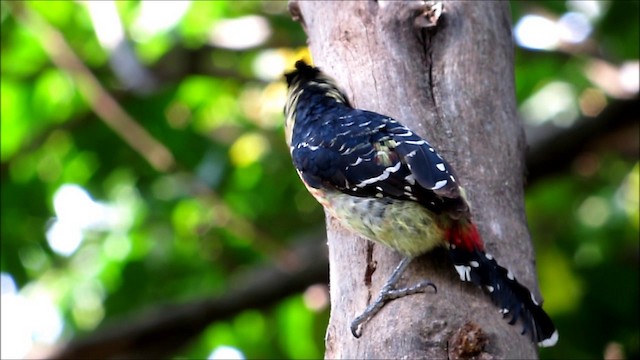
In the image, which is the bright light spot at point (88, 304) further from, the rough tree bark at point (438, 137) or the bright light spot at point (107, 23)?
the rough tree bark at point (438, 137)

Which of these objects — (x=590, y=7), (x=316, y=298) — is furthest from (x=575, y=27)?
(x=316, y=298)

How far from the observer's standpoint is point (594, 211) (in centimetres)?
531

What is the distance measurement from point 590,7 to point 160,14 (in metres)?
2.19

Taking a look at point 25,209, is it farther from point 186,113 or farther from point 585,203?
point 585,203

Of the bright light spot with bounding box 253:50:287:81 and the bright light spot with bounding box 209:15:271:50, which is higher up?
the bright light spot with bounding box 209:15:271:50

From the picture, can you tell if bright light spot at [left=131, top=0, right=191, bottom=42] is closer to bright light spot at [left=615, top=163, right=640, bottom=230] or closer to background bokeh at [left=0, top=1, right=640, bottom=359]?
background bokeh at [left=0, top=1, right=640, bottom=359]

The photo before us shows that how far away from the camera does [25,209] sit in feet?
17.5

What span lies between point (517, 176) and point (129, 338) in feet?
7.64

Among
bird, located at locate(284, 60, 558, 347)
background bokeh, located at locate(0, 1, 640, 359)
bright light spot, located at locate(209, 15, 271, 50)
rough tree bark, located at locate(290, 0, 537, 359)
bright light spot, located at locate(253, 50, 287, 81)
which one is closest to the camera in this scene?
rough tree bark, located at locate(290, 0, 537, 359)

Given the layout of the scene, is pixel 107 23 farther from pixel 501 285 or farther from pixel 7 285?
pixel 501 285

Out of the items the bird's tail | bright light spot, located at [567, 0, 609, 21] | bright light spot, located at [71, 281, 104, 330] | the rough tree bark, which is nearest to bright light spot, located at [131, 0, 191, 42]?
bright light spot, located at [71, 281, 104, 330]

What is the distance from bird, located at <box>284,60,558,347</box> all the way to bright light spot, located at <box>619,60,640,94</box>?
242 centimetres

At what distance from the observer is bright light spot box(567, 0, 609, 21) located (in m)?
5.21

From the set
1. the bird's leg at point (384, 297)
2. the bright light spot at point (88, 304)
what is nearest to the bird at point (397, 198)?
the bird's leg at point (384, 297)
